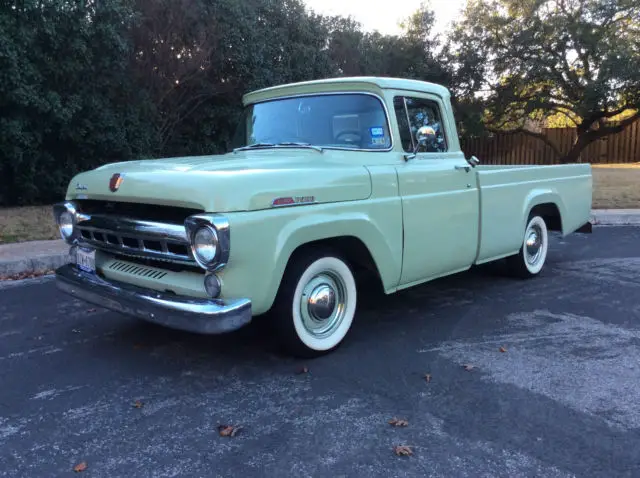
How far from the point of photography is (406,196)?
4340 mm

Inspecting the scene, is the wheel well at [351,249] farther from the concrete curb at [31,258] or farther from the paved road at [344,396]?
the concrete curb at [31,258]

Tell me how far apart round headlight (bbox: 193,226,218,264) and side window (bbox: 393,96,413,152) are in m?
2.02

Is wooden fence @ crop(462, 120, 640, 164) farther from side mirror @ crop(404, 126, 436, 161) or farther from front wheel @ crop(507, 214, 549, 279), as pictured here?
side mirror @ crop(404, 126, 436, 161)

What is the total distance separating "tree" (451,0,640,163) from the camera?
776 inches

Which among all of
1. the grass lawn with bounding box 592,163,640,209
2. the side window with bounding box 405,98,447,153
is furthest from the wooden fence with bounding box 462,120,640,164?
the side window with bounding box 405,98,447,153

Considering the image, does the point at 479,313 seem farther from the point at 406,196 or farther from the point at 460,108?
the point at 460,108

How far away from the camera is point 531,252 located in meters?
6.51

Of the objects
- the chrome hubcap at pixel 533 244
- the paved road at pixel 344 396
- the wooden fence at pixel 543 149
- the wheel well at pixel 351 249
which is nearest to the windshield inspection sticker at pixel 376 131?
the wheel well at pixel 351 249

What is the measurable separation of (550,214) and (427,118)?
2589 millimetres

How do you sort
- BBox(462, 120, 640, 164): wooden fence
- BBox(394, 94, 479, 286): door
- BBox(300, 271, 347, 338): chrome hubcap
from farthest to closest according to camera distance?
BBox(462, 120, 640, 164): wooden fence
BBox(394, 94, 479, 286): door
BBox(300, 271, 347, 338): chrome hubcap

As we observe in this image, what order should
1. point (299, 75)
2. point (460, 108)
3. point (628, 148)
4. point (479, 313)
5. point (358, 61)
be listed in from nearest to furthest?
point (479, 313) → point (299, 75) → point (358, 61) → point (460, 108) → point (628, 148)

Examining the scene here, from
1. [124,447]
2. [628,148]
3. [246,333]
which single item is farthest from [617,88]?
[124,447]

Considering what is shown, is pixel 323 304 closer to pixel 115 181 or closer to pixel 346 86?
pixel 115 181

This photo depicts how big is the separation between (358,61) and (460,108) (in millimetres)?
6208
